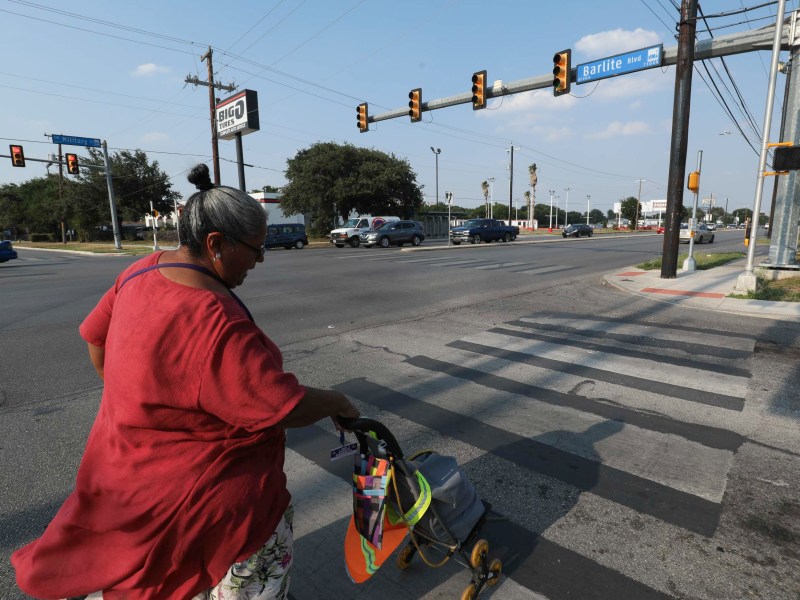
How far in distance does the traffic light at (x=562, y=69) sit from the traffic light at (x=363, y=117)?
8485mm

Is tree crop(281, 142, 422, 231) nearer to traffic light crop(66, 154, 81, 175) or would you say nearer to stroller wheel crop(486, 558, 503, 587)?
traffic light crop(66, 154, 81, 175)

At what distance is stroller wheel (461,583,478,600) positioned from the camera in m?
2.06

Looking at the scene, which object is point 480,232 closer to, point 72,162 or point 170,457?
point 72,162

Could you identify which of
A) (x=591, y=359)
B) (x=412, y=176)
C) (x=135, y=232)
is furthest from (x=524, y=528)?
(x=135, y=232)

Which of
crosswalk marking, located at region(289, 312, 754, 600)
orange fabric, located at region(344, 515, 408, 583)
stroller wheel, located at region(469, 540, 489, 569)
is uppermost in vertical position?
orange fabric, located at region(344, 515, 408, 583)

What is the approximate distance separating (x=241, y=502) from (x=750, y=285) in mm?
Answer: 11999

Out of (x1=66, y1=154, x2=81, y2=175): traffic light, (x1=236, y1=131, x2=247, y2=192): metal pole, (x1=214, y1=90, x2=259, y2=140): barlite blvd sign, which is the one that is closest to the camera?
(x1=214, y1=90, x2=259, y2=140): barlite blvd sign

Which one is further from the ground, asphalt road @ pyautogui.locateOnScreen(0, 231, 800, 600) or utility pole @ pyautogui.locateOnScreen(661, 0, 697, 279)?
utility pole @ pyautogui.locateOnScreen(661, 0, 697, 279)

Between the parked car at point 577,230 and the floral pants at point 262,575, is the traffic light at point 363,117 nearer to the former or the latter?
the floral pants at point 262,575

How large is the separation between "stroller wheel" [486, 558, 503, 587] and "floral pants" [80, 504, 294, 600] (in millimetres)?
1058

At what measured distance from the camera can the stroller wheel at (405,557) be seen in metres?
2.33

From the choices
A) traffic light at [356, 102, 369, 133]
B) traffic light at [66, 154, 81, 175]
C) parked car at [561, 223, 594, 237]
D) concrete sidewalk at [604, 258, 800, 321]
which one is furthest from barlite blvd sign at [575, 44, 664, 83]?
parked car at [561, 223, 594, 237]

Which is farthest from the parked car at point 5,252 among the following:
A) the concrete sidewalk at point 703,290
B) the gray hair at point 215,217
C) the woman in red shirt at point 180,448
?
the gray hair at point 215,217

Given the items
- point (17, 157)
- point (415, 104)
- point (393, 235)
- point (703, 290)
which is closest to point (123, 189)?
point (17, 157)
